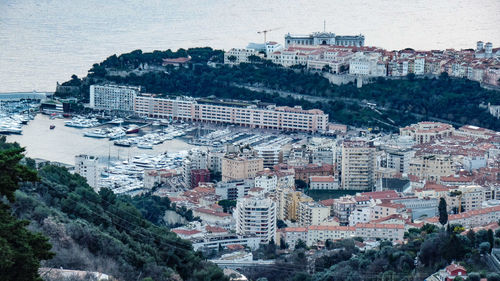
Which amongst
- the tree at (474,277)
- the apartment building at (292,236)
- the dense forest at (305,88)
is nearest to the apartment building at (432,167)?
the apartment building at (292,236)

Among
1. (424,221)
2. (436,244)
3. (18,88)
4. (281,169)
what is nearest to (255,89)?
(18,88)

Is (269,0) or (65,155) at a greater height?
(269,0)

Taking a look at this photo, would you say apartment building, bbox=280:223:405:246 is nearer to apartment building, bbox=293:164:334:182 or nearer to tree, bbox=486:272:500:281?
apartment building, bbox=293:164:334:182

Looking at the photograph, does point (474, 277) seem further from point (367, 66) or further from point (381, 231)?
point (367, 66)

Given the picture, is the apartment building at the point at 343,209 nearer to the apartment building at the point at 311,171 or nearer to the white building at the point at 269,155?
the apartment building at the point at 311,171

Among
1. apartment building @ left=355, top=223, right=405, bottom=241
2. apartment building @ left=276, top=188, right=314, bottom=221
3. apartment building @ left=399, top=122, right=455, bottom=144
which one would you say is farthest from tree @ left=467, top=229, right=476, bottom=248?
apartment building @ left=399, top=122, right=455, bottom=144

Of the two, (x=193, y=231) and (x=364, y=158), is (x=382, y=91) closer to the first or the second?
(x=364, y=158)
